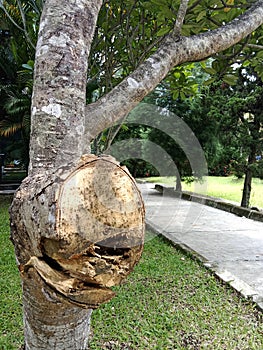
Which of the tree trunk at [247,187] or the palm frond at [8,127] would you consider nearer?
the tree trunk at [247,187]

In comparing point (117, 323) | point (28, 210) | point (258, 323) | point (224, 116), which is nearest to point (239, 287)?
point (258, 323)

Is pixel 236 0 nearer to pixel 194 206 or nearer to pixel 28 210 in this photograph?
pixel 28 210

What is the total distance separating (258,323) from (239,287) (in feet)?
1.54

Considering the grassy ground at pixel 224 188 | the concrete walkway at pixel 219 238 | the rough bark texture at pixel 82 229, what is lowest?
the concrete walkway at pixel 219 238

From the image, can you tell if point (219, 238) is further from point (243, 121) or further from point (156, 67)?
point (156, 67)

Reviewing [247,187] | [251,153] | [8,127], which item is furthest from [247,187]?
[8,127]

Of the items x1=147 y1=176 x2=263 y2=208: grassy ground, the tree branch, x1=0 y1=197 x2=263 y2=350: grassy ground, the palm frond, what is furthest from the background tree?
the tree branch

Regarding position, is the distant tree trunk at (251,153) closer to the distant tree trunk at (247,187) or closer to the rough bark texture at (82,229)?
the distant tree trunk at (247,187)

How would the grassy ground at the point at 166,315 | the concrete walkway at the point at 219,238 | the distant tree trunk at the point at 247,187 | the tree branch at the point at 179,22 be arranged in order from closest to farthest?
1. the tree branch at the point at 179,22
2. the grassy ground at the point at 166,315
3. the concrete walkway at the point at 219,238
4. the distant tree trunk at the point at 247,187

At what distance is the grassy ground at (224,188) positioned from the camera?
7295mm

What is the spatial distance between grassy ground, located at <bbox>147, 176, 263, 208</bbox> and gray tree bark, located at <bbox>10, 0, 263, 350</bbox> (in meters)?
6.25

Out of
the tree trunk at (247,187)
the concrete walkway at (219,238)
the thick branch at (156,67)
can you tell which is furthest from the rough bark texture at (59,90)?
the tree trunk at (247,187)

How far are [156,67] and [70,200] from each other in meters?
0.72

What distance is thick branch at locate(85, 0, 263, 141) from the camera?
989 mm
